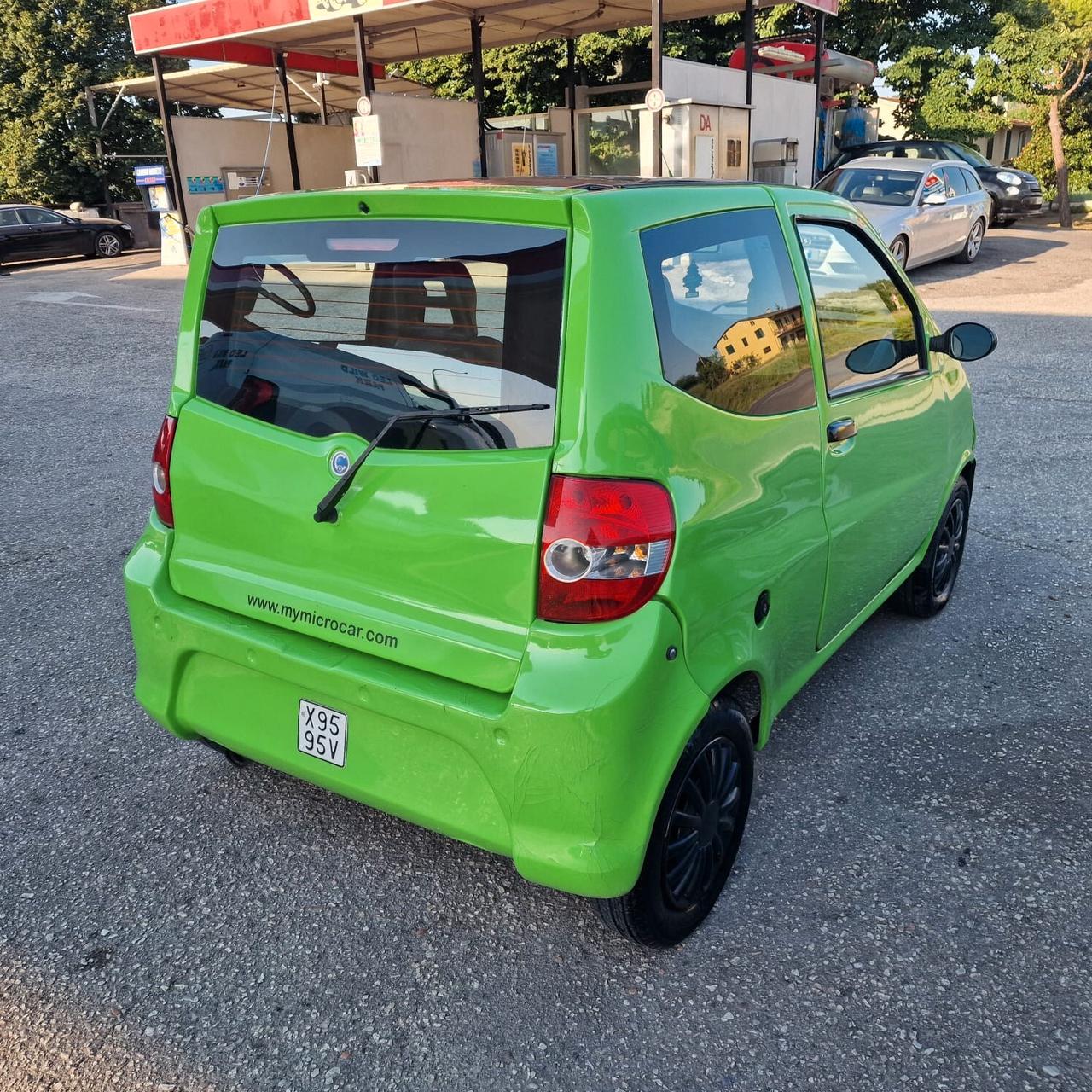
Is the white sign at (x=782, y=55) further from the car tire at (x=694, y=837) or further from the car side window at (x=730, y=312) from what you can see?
the car tire at (x=694, y=837)

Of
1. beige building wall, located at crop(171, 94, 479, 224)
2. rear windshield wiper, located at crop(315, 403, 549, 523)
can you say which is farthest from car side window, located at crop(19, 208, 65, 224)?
rear windshield wiper, located at crop(315, 403, 549, 523)

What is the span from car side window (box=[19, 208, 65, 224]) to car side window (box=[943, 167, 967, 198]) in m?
19.2

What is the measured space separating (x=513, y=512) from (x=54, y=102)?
33445mm

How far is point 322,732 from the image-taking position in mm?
2455

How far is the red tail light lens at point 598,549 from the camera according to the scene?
2.10 m

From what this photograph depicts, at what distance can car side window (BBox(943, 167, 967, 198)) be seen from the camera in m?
14.8

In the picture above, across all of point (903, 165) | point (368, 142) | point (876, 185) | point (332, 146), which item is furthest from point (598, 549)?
point (332, 146)

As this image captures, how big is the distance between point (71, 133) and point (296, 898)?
3320 centimetres

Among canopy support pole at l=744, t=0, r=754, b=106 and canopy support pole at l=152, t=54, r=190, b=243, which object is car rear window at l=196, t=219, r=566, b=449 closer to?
canopy support pole at l=744, t=0, r=754, b=106

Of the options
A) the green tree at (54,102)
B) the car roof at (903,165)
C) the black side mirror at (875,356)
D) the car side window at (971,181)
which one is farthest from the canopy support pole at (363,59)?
the green tree at (54,102)

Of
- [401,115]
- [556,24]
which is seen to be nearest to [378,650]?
[401,115]

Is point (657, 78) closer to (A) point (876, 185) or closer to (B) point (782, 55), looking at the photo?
(A) point (876, 185)

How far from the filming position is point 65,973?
245 centimetres

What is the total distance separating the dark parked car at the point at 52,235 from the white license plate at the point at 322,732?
2356 centimetres
